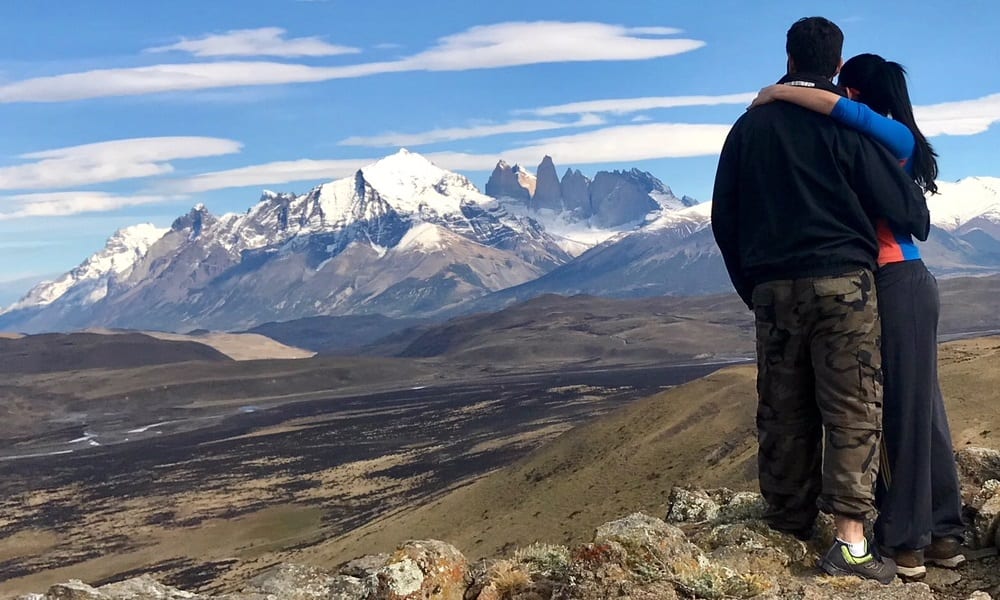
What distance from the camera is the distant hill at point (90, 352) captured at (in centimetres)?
14725

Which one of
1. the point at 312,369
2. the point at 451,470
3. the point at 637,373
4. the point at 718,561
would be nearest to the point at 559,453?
the point at 451,470

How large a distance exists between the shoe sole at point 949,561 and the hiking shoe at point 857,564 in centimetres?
37

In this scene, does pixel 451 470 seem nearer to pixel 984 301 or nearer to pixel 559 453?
pixel 559 453

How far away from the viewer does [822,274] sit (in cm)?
445

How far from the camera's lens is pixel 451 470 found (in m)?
44.1

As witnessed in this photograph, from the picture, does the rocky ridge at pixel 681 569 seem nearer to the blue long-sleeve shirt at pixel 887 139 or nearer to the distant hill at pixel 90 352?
the blue long-sleeve shirt at pixel 887 139

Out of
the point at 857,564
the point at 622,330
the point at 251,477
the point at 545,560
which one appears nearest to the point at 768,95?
the point at 857,564

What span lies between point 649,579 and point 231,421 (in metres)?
88.6

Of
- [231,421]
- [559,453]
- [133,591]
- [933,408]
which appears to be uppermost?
[933,408]

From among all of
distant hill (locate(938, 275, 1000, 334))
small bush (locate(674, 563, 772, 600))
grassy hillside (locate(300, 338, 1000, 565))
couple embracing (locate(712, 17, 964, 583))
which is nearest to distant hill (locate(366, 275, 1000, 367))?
distant hill (locate(938, 275, 1000, 334))

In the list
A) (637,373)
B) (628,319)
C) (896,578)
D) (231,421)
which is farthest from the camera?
(628,319)

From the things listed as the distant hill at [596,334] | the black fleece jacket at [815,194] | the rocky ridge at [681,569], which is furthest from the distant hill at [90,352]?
the black fleece jacket at [815,194]

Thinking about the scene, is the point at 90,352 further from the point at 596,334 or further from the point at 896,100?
the point at 896,100

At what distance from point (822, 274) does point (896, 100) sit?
3.60 ft
